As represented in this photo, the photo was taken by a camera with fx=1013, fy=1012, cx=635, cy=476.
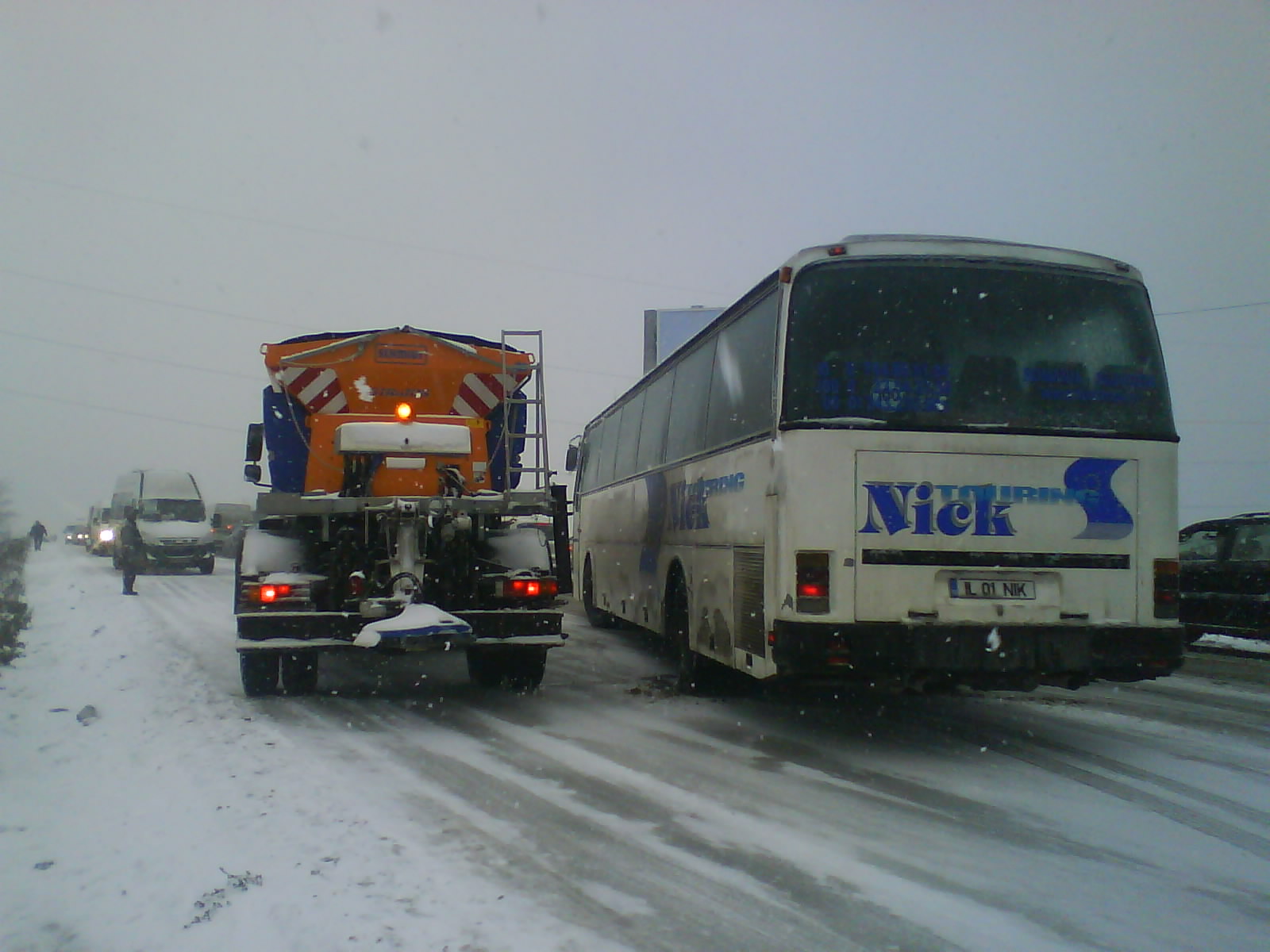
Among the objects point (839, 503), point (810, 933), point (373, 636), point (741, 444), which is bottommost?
point (810, 933)

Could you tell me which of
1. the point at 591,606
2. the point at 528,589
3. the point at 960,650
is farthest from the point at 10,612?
the point at 960,650

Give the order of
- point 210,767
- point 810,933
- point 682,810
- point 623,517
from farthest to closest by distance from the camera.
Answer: point 623,517, point 210,767, point 682,810, point 810,933

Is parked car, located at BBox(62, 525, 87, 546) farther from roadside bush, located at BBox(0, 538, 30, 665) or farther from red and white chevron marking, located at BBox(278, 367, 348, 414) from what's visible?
red and white chevron marking, located at BBox(278, 367, 348, 414)

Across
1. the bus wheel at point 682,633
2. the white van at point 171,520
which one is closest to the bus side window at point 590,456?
the bus wheel at point 682,633

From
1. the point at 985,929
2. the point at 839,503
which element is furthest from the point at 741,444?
the point at 985,929

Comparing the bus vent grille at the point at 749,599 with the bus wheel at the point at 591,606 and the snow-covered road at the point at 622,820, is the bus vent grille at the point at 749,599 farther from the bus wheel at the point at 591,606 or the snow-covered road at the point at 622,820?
the bus wheel at the point at 591,606

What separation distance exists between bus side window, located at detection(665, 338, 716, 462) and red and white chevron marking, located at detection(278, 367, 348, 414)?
323cm

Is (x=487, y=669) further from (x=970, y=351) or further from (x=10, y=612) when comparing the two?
(x=10, y=612)

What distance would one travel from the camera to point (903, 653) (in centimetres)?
625

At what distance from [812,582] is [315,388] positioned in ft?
18.6

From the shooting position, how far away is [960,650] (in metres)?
6.25

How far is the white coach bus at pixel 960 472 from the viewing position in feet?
20.7

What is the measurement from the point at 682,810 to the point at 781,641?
1.34m

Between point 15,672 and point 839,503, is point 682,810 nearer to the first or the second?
point 839,503
